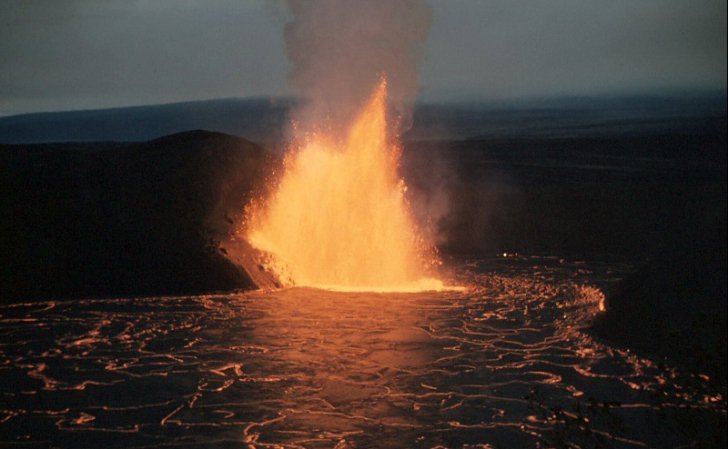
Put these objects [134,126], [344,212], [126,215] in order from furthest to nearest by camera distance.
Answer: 1. [134,126]
2. [344,212]
3. [126,215]

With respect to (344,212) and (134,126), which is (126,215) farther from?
(134,126)

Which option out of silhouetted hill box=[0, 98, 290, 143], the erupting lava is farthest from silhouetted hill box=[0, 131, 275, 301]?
silhouetted hill box=[0, 98, 290, 143]

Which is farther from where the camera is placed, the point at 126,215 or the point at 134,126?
the point at 134,126

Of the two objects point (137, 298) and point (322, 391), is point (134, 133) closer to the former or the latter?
point (137, 298)

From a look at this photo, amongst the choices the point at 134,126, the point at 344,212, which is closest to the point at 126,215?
the point at 344,212

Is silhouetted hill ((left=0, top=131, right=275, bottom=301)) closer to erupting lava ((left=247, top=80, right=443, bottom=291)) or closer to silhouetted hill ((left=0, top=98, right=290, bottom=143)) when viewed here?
erupting lava ((left=247, top=80, right=443, bottom=291))

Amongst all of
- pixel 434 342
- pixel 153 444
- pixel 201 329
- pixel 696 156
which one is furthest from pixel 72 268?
pixel 696 156

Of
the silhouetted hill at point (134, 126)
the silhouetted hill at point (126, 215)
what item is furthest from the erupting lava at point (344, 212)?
the silhouetted hill at point (134, 126)
